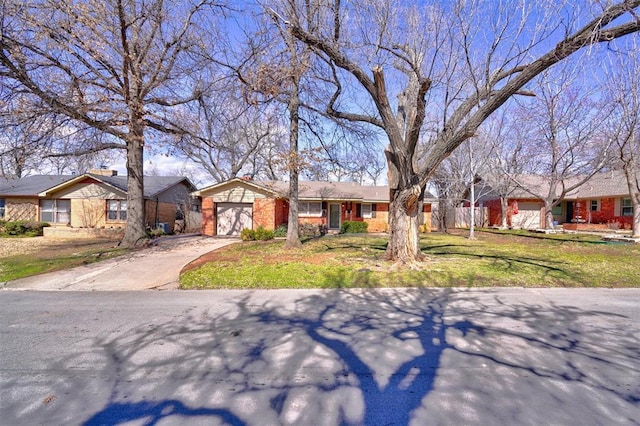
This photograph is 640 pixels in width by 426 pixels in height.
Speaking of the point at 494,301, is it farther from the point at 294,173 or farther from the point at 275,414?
the point at 294,173

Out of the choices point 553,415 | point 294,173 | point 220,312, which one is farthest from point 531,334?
point 294,173

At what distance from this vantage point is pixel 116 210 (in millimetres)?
22203

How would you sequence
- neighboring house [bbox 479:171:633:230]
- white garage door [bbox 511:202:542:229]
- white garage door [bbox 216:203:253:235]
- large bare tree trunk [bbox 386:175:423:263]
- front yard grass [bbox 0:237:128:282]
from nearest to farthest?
front yard grass [bbox 0:237:128:282], large bare tree trunk [bbox 386:175:423:263], white garage door [bbox 216:203:253:235], neighboring house [bbox 479:171:633:230], white garage door [bbox 511:202:542:229]

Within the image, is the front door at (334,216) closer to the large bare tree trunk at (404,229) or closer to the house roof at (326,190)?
the house roof at (326,190)

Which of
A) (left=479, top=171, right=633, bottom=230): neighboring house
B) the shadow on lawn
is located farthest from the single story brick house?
(left=479, top=171, right=633, bottom=230): neighboring house

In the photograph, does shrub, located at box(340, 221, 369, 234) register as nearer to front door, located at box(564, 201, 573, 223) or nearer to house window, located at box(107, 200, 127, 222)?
house window, located at box(107, 200, 127, 222)

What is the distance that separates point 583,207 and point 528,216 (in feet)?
13.9

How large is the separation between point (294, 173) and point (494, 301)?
915 cm

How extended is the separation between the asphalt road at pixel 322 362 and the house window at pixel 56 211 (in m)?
19.6

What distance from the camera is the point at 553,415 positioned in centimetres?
279

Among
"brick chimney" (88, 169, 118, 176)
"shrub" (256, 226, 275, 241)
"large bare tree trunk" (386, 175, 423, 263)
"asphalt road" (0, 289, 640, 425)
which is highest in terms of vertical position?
"brick chimney" (88, 169, 118, 176)

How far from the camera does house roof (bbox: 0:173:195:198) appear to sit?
71.2ft

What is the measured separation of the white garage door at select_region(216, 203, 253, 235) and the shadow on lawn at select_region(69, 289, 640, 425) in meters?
16.0

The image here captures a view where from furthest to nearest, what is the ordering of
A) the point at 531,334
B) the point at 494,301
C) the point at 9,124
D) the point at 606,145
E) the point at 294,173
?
the point at 606,145 → the point at 294,173 → the point at 9,124 → the point at 494,301 → the point at 531,334
